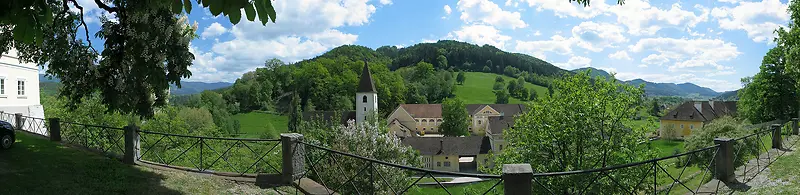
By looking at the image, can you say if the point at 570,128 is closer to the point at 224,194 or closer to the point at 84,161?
the point at 224,194

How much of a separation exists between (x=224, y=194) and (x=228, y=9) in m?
7.12

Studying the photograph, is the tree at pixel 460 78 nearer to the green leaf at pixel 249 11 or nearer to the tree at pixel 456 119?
the tree at pixel 456 119

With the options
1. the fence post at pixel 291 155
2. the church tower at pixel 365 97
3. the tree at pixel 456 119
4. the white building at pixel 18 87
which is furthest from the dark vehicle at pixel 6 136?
the tree at pixel 456 119

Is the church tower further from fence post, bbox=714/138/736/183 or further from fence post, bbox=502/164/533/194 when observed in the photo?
fence post, bbox=502/164/533/194

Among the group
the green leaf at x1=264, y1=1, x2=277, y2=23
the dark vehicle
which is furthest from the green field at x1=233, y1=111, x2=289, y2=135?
the green leaf at x1=264, y1=1, x2=277, y2=23

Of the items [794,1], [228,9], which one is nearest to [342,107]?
[794,1]

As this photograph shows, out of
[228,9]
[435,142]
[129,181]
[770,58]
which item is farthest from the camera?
[435,142]

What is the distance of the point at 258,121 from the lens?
73250 millimetres

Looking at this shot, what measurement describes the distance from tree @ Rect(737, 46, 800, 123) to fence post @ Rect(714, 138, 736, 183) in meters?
31.5

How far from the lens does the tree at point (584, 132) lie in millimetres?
16484

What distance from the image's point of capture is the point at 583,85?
18.2 metres

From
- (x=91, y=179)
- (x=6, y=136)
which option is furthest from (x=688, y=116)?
(x=6, y=136)

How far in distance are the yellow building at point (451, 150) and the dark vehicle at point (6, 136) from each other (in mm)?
42101

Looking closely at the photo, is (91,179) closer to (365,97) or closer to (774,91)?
(774,91)
